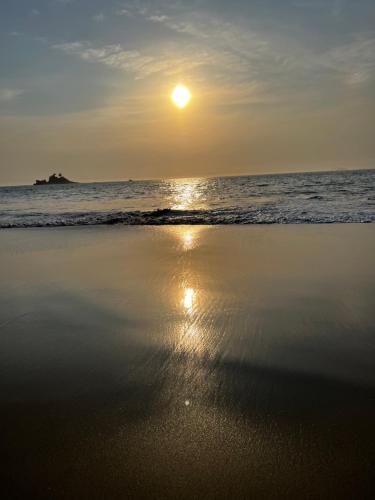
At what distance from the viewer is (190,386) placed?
9.25 feet

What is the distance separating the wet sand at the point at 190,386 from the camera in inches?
78.4

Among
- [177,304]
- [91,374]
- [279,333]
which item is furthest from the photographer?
[177,304]

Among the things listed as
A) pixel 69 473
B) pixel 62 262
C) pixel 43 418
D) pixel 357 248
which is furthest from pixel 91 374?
pixel 357 248

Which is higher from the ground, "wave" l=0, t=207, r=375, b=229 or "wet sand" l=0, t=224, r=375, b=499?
"wave" l=0, t=207, r=375, b=229

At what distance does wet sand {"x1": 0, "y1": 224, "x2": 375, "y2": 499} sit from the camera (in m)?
1.99

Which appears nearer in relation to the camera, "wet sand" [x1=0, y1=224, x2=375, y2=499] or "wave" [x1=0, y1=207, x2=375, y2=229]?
"wet sand" [x1=0, y1=224, x2=375, y2=499]

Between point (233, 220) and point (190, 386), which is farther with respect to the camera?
point (233, 220)

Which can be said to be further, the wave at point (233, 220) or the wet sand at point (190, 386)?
the wave at point (233, 220)

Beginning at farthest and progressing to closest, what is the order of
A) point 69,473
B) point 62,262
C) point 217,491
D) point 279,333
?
point 62,262 → point 279,333 → point 69,473 → point 217,491

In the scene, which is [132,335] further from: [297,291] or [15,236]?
[15,236]

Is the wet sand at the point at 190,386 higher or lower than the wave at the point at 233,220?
lower

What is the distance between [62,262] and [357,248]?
6.25 m

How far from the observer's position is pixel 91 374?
3.06 metres

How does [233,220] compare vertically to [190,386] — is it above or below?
above
